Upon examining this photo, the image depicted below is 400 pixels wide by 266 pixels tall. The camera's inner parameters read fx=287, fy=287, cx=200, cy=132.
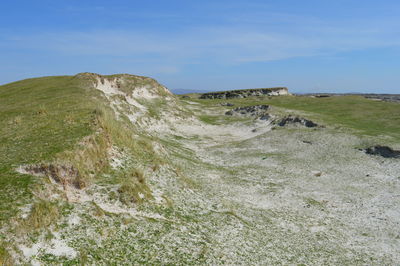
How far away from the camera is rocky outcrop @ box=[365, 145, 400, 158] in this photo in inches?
2051

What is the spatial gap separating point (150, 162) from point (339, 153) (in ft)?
130

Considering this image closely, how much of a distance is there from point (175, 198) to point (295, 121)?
60.1m

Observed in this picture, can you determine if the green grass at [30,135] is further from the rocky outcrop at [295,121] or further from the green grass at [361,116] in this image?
the green grass at [361,116]

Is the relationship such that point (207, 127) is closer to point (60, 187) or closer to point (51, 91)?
point (51, 91)

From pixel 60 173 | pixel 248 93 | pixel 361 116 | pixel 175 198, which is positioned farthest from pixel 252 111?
pixel 60 173

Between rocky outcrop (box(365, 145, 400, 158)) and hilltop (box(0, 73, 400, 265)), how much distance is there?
0.57 ft

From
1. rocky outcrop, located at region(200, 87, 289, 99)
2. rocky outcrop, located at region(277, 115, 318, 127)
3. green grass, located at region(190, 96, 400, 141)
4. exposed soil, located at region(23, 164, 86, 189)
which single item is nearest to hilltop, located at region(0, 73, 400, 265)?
exposed soil, located at region(23, 164, 86, 189)

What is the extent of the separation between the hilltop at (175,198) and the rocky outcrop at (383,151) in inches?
6.9

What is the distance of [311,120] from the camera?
78.2m

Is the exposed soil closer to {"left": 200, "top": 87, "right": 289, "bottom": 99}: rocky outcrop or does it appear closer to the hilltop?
the hilltop

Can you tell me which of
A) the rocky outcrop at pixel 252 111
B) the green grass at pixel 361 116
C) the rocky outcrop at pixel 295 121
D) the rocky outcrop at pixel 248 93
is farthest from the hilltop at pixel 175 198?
the rocky outcrop at pixel 248 93

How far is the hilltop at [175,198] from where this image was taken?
18.8 meters

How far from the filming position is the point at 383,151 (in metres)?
53.7

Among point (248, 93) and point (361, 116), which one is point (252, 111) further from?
point (248, 93)
